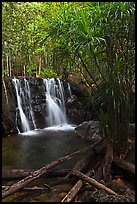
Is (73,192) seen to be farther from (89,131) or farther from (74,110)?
(74,110)

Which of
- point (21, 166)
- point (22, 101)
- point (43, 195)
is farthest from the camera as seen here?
point (22, 101)

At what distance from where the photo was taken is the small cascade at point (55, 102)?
10.9 meters

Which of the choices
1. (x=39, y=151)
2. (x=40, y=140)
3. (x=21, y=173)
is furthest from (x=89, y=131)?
(x=21, y=173)

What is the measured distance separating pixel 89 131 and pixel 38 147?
1.83m

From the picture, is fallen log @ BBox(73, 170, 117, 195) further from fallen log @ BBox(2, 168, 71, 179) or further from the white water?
the white water

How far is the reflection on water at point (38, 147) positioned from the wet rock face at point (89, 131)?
0.71 feet

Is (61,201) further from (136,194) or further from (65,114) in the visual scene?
(65,114)

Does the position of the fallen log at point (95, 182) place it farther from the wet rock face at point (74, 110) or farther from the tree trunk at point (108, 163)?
the wet rock face at point (74, 110)

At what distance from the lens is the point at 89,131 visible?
26.3 ft

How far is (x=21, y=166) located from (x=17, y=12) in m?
10.0

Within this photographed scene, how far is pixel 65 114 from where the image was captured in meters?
11.3

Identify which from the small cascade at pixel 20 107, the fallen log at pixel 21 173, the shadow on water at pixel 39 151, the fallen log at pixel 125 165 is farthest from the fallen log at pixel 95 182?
the small cascade at pixel 20 107

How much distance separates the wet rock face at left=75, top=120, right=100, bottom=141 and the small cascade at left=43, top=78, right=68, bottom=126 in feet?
7.41

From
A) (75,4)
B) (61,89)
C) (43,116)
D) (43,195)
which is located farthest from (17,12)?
(43,195)
